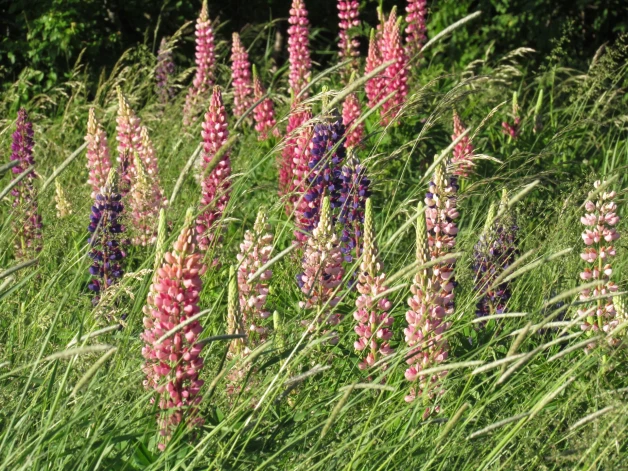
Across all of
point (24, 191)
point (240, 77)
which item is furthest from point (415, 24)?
point (24, 191)

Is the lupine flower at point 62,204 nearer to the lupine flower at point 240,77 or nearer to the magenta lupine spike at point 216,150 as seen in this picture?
the magenta lupine spike at point 216,150

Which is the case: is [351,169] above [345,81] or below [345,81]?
above

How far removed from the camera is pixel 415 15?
6.91 meters

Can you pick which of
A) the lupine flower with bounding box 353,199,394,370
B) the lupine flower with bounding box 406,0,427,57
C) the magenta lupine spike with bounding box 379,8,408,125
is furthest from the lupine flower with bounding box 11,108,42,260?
the lupine flower with bounding box 406,0,427,57

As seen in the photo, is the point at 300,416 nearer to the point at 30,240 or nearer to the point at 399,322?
the point at 399,322

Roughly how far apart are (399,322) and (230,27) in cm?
678

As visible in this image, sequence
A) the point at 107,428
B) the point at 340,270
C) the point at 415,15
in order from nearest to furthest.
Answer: the point at 107,428 → the point at 340,270 → the point at 415,15

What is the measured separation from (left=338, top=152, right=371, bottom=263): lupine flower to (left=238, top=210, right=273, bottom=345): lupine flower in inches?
21.1

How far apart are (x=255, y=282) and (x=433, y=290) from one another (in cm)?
60

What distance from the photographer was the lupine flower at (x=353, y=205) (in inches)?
151

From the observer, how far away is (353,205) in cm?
391

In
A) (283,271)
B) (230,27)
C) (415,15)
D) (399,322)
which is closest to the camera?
(399,322)

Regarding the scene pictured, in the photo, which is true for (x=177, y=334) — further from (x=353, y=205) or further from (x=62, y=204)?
(x=62, y=204)

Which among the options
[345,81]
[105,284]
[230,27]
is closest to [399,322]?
[105,284]
